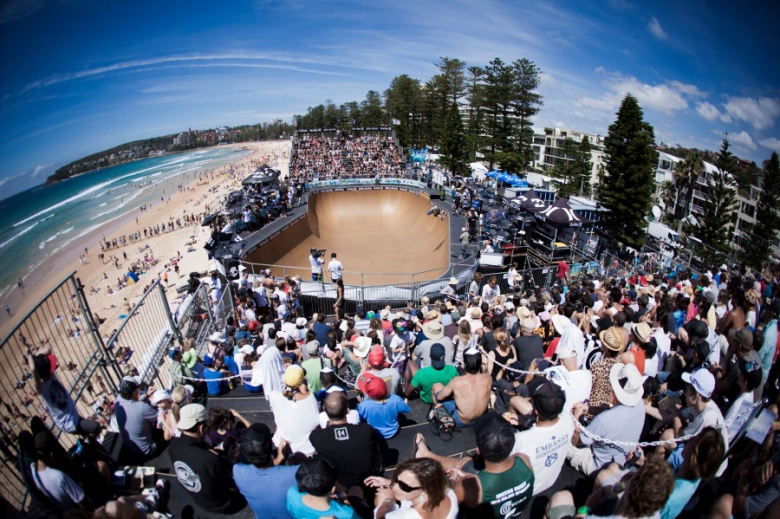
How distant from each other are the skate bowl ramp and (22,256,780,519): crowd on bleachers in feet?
29.0

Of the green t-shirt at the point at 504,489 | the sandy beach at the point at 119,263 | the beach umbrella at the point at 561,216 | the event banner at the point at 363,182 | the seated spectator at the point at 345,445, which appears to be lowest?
the sandy beach at the point at 119,263

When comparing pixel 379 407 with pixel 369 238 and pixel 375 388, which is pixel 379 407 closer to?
pixel 375 388

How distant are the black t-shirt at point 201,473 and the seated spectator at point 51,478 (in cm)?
88

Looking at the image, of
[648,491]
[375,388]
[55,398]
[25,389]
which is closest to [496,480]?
[648,491]

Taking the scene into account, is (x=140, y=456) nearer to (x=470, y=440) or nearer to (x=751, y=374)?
(x=470, y=440)

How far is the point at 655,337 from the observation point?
5906 millimetres

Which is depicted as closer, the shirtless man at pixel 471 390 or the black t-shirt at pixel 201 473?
the black t-shirt at pixel 201 473

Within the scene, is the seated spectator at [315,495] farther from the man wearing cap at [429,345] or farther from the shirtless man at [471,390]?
the man wearing cap at [429,345]

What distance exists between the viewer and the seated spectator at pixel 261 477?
306cm

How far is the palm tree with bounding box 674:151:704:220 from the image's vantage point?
49500mm

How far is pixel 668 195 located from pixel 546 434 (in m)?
65.9

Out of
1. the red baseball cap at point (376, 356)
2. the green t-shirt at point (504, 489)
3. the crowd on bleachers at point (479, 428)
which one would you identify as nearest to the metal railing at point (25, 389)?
the crowd on bleachers at point (479, 428)

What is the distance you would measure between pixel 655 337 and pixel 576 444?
3.04 metres

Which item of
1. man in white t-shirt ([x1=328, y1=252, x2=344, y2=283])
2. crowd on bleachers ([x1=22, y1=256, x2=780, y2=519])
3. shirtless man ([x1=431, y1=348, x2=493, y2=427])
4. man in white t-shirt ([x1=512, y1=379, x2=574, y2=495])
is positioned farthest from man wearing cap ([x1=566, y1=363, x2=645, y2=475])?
man in white t-shirt ([x1=328, y1=252, x2=344, y2=283])
